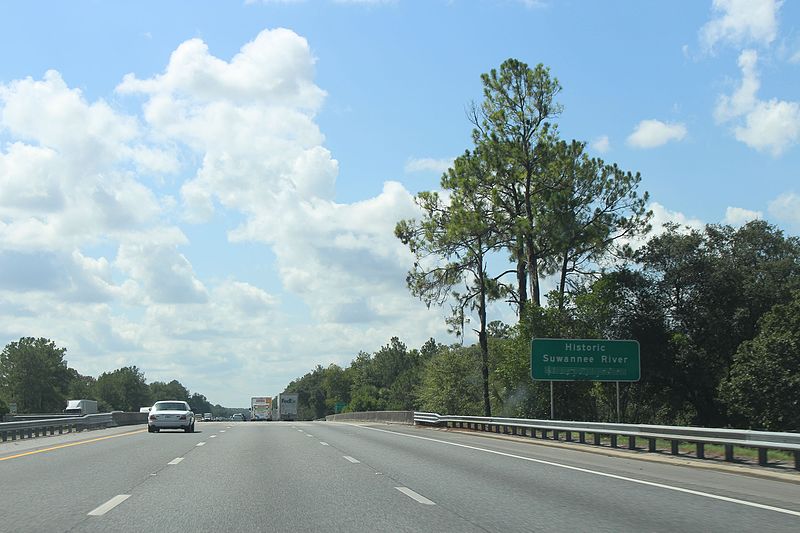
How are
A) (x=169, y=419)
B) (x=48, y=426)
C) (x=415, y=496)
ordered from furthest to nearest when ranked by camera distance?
(x=169, y=419) < (x=48, y=426) < (x=415, y=496)

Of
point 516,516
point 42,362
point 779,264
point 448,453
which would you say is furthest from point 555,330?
point 42,362

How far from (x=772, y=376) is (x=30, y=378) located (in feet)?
484

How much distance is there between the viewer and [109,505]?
10.8 meters

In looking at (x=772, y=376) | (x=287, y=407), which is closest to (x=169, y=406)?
(x=772, y=376)

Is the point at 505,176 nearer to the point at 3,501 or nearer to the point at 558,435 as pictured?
the point at 558,435

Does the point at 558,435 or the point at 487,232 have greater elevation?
the point at 487,232

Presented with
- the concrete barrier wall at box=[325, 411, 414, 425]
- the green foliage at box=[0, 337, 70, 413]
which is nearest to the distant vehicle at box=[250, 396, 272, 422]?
the concrete barrier wall at box=[325, 411, 414, 425]

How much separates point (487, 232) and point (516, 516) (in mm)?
35041

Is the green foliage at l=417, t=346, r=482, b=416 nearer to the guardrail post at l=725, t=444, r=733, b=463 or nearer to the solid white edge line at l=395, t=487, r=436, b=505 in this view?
the guardrail post at l=725, t=444, r=733, b=463

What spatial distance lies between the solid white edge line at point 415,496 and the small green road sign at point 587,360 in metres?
19.6

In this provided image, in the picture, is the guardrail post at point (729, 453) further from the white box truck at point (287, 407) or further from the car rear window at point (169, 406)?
the white box truck at point (287, 407)

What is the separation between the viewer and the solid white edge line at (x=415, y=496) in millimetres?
11203

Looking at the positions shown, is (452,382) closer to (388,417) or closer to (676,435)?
(388,417)

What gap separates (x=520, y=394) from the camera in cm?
4047
